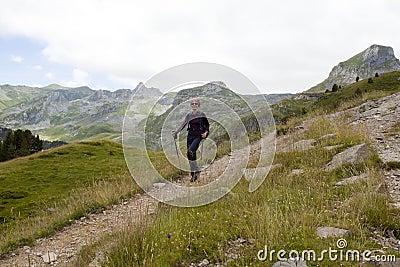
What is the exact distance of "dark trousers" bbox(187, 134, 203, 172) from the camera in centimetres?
1063

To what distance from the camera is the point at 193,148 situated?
10.7 m

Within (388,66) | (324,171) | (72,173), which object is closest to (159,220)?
(324,171)

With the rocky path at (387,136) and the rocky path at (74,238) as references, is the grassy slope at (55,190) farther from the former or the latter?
the rocky path at (387,136)

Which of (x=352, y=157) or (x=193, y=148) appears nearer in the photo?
(x=352, y=157)

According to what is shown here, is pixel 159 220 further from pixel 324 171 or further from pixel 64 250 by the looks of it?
pixel 324 171

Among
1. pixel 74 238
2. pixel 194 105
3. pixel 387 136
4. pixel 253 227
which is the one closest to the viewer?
pixel 253 227

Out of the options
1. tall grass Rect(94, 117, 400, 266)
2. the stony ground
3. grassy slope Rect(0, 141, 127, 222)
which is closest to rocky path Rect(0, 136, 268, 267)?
the stony ground

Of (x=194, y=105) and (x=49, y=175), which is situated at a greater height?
(x=194, y=105)

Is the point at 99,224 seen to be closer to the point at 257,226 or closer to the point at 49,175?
the point at 257,226

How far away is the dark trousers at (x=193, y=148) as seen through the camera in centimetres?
1063

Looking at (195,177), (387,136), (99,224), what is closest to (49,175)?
(99,224)

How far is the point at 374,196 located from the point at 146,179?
8.27 meters

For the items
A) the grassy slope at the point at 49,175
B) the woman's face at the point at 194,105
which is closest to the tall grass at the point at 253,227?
the woman's face at the point at 194,105

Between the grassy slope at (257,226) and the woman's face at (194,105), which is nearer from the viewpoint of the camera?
the grassy slope at (257,226)
